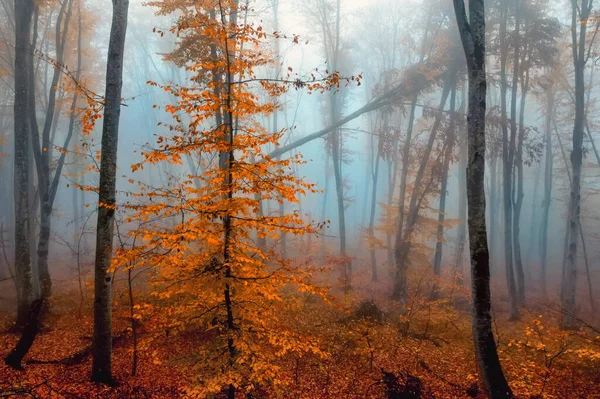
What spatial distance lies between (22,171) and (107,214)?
4.76 m

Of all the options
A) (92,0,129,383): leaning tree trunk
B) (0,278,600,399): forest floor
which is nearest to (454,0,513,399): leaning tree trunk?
(0,278,600,399): forest floor

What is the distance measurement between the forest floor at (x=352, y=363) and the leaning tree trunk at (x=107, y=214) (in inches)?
25.1

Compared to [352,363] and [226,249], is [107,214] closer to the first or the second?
[226,249]

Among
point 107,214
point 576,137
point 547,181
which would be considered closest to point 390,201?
point 576,137

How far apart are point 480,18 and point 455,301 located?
521 inches

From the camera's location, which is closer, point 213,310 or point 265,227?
point 265,227

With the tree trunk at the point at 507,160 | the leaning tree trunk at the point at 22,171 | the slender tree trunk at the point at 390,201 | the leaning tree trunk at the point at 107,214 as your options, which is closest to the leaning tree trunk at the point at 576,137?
the tree trunk at the point at 507,160

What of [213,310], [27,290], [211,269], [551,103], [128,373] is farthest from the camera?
[551,103]

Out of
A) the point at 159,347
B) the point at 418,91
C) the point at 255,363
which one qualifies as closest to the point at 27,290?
the point at 159,347

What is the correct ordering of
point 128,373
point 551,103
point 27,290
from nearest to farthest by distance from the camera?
point 128,373
point 27,290
point 551,103

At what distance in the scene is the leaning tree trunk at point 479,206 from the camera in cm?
518

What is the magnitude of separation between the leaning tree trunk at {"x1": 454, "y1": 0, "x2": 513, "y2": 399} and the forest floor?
1176 mm

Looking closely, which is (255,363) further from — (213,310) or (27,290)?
(27,290)

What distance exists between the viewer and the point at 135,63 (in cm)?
2897
